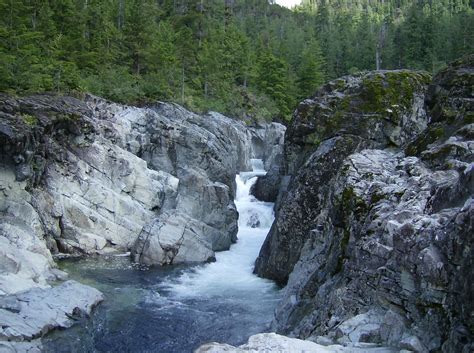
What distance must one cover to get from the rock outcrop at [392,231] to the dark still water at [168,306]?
276 cm

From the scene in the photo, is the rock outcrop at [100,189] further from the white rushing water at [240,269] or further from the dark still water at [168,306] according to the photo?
the dark still water at [168,306]

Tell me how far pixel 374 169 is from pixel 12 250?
1543cm

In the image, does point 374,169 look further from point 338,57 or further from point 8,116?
point 338,57

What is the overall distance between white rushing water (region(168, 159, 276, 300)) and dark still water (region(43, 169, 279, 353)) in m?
0.05

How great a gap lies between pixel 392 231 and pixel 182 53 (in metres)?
38.8

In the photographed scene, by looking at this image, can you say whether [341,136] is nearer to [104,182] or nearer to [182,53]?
[104,182]

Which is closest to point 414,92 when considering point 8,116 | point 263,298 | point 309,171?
point 309,171

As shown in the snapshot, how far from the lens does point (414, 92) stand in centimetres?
2178

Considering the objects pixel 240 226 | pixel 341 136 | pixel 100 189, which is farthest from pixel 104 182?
pixel 341 136

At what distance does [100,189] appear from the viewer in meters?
26.4

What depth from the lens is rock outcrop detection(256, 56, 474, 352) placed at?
777 centimetres

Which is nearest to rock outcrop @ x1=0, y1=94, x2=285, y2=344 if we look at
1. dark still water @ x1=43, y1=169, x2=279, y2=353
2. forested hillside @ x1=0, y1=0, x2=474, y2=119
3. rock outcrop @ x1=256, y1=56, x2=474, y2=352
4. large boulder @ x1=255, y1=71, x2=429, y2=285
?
dark still water @ x1=43, y1=169, x2=279, y2=353

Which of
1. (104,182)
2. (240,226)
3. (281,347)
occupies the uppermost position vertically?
(104,182)

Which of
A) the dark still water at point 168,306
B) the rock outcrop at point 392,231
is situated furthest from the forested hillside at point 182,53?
the rock outcrop at point 392,231
